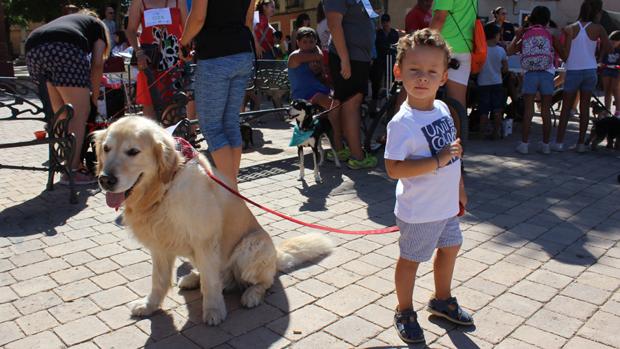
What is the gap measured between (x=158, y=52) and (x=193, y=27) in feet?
8.49

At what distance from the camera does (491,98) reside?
868cm

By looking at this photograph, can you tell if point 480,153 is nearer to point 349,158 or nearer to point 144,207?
point 349,158

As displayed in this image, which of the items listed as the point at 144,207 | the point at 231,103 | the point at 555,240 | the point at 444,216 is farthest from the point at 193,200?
the point at 555,240

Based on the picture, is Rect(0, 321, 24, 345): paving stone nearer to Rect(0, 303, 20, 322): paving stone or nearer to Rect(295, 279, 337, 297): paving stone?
Rect(0, 303, 20, 322): paving stone

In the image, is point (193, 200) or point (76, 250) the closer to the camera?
point (193, 200)

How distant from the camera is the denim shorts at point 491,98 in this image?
28.4 ft

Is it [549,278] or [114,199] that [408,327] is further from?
[114,199]

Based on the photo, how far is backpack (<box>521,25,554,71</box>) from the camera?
7.25 metres

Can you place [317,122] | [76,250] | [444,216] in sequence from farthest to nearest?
[317,122], [76,250], [444,216]

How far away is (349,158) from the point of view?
6762 millimetres

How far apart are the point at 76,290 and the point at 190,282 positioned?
0.77m

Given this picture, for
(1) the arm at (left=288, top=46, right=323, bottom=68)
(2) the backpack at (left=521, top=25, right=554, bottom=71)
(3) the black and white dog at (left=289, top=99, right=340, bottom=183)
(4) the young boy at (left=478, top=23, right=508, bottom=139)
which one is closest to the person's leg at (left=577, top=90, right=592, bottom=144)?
(2) the backpack at (left=521, top=25, right=554, bottom=71)

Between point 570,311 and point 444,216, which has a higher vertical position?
point 444,216

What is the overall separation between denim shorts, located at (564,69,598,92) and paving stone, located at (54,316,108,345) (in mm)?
7229
